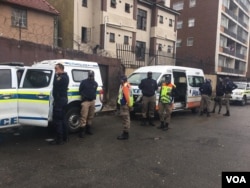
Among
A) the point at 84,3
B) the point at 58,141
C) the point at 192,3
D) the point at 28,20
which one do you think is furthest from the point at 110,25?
the point at 192,3

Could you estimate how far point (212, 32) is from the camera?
37312mm

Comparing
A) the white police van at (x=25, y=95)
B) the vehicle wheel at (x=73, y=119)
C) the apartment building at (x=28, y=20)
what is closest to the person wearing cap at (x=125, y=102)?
the vehicle wheel at (x=73, y=119)

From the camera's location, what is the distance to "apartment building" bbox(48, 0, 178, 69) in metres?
21.6

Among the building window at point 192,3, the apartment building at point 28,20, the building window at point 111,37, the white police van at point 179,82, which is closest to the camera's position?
the white police van at point 179,82

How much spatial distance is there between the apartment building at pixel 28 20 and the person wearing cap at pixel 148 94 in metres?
9.07

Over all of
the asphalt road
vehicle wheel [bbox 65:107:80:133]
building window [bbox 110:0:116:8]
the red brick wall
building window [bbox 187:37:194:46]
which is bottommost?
the asphalt road

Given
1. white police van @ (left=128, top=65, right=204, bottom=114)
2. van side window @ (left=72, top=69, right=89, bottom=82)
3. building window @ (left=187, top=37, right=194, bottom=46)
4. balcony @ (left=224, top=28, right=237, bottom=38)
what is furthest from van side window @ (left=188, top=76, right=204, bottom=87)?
balcony @ (left=224, top=28, right=237, bottom=38)

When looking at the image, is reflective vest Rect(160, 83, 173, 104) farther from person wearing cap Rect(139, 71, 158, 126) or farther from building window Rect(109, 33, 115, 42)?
building window Rect(109, 33, 115, 42)

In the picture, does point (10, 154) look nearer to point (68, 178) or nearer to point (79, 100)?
point (68, 178)

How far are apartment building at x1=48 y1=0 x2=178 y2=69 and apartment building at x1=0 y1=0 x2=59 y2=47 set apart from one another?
2.03 m

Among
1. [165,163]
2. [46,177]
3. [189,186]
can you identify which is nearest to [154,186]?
[189,186]

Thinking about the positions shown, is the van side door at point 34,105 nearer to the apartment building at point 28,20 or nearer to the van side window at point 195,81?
the van side window at point 195,81

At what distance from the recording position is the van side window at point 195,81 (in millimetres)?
12311

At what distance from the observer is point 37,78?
6.84 meters
